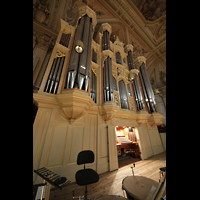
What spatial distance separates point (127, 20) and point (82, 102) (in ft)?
26.0

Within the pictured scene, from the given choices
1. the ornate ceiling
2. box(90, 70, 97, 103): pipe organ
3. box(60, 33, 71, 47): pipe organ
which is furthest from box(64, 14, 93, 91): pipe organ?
the ornate ceiling

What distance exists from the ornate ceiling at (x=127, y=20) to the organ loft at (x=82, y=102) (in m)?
0.08

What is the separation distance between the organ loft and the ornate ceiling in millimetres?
77

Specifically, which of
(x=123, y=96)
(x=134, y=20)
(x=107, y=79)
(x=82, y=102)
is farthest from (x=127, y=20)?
(x=82, y=102)

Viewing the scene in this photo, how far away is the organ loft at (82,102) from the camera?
234 cm

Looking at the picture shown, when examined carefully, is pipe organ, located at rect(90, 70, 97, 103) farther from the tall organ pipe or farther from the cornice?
the cornice

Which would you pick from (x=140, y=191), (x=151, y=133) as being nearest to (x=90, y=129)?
(x=140, y=191)

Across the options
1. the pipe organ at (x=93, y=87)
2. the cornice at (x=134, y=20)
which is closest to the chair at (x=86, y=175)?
the pipe organ at (x=93, y=87)

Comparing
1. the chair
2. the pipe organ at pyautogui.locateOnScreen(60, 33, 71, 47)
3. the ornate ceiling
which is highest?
the ornate ceiling

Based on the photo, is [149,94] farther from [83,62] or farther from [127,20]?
[127,20]

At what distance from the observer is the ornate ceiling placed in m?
4.45

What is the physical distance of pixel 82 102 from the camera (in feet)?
8.04
